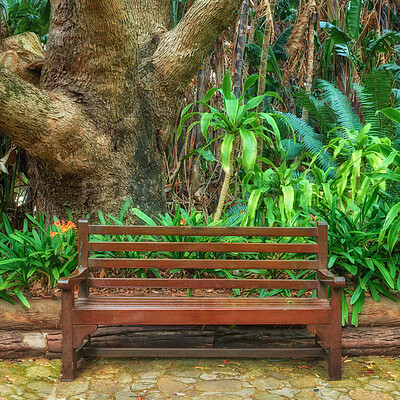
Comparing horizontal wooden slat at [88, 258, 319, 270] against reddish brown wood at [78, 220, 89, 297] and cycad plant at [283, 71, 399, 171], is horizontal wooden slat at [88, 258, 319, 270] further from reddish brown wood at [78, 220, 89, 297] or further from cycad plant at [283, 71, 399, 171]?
cycad plant at [283, 71, 399, 171]

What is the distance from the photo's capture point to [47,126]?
11.8 ft

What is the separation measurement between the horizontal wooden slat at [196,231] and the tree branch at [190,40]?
184cm

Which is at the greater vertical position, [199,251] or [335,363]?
[199,251]

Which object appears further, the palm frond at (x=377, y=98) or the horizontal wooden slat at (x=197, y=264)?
the palm frond at (x=377, y=98)

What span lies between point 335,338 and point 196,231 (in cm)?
110

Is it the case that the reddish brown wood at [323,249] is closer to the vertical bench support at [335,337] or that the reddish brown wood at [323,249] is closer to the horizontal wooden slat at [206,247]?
the horizontal wooden slat at [206,247]

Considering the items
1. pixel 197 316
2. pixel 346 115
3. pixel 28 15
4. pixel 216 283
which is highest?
pixel 28 15

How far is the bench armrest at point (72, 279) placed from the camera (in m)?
2.60

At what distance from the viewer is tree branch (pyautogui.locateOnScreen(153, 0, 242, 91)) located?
3.97 metres

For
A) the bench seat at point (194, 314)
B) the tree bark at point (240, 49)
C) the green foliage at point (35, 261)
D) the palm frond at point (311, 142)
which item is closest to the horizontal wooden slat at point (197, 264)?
the bench seat at point (194, 314)

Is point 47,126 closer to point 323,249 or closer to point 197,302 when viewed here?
point 197,302

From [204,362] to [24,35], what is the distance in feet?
12.6

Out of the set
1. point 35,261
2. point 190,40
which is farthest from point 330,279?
point 190,40

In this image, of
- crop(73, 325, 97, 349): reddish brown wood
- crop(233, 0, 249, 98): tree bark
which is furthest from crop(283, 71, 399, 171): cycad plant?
crop(73, 325, 97, 349): reddish brown wood
